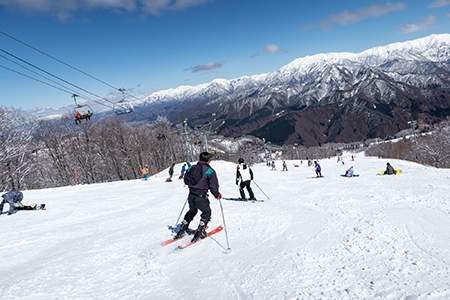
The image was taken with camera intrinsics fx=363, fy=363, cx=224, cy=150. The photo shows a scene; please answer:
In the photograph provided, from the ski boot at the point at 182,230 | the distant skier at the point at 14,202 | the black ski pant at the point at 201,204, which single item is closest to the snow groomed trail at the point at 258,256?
the ski boot at the point at 182,230

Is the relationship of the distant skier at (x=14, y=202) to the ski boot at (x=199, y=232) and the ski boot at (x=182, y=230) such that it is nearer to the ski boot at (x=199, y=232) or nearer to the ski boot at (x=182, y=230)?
the ski boot at (x=182, y=230)

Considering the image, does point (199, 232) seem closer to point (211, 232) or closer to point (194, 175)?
point (211, 232)

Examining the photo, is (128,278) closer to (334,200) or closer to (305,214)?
(305,214)

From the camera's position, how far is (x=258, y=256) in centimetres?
824

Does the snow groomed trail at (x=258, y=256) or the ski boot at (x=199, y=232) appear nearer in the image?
the snow groomed trail at (x=258, y=256)

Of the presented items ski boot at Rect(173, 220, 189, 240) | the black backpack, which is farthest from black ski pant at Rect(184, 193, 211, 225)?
ski boot at Rect(173, 220, 189, 240)

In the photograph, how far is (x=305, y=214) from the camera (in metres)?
12.5

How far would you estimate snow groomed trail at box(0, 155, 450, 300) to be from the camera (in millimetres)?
6410

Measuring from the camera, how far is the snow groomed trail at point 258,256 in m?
6.41

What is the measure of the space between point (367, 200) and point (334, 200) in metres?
1.32

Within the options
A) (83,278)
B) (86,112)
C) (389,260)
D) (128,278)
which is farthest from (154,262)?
(86,112)

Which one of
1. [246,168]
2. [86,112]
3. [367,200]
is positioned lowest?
[367,200]

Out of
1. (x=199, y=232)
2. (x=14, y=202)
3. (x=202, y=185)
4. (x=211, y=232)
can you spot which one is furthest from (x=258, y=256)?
(x=14, y=202)

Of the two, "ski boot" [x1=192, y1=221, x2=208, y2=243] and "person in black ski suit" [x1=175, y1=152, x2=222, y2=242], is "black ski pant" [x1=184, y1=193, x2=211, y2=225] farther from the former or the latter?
"ski boot" [x1=192, y1=221, x2=208, y2=243]
